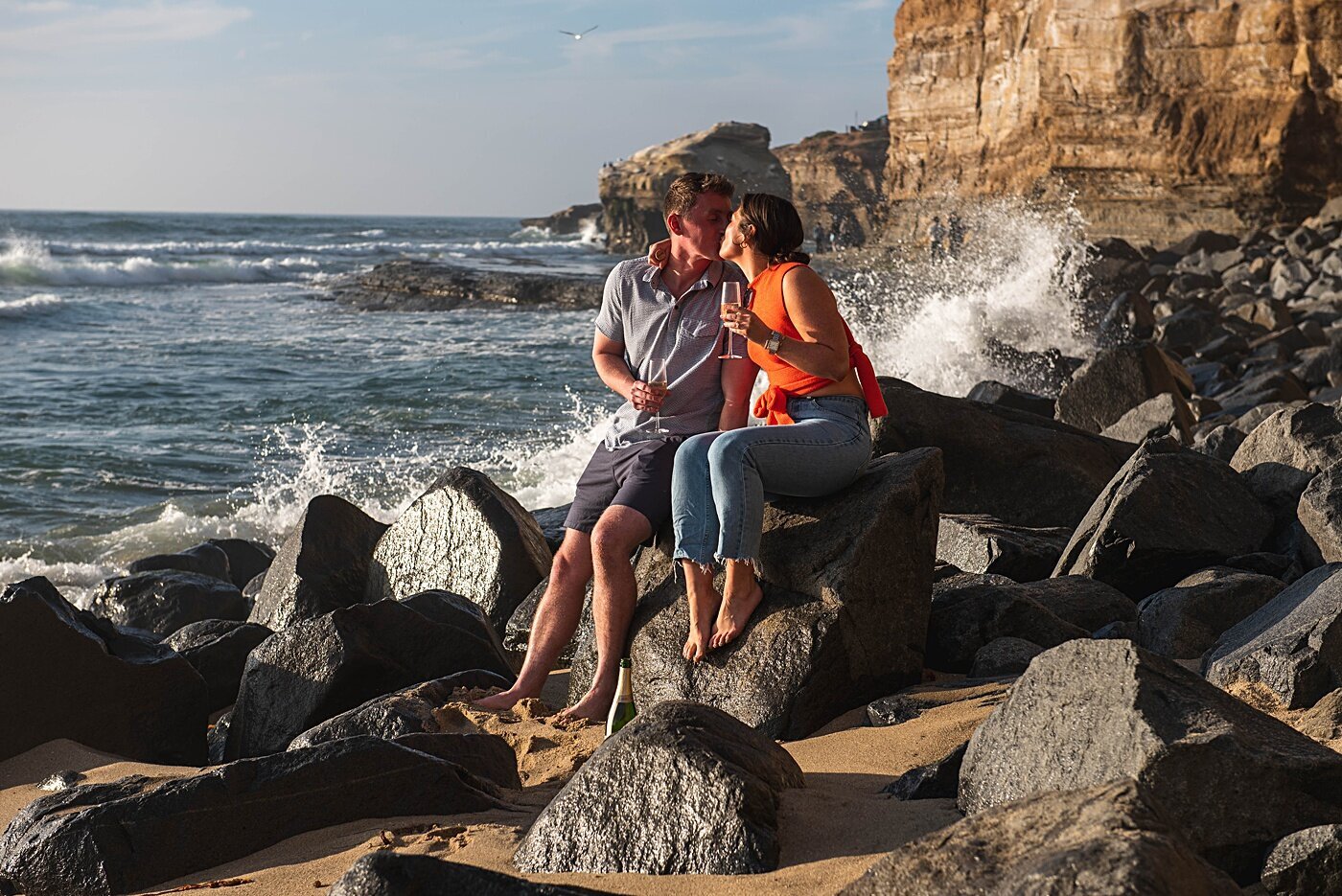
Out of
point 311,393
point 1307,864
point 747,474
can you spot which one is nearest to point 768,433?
point 747,474

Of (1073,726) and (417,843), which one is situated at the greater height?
(1073,726)

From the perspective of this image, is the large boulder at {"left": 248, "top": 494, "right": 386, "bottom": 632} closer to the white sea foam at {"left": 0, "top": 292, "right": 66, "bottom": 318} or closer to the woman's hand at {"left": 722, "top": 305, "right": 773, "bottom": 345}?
the woman's hand at {"left": 722, "top": 305, "right": 773, "bottom": 345}

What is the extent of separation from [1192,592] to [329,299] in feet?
103

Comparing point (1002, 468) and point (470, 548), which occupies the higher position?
point (1002, 468)

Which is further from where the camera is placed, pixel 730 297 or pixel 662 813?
pixel 730 297

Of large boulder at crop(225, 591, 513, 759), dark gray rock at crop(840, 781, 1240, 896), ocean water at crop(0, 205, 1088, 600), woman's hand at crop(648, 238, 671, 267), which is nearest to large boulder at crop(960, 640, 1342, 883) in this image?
dark gray rock at crop(840, 781, 1240, 896)

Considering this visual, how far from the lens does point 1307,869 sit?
2.57 m

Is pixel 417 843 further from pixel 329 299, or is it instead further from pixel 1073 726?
pixel 329 299

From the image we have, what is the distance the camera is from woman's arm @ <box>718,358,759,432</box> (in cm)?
459

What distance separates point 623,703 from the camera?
14.0 feet

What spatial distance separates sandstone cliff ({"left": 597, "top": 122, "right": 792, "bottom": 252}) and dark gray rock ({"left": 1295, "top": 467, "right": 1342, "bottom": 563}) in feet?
182

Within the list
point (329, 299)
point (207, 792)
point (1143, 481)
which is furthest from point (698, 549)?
point (329, 299)

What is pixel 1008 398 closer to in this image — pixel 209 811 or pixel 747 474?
pixel 747 474

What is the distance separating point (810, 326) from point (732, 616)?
987 mm
